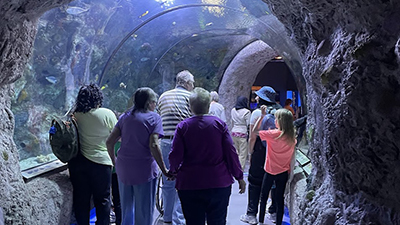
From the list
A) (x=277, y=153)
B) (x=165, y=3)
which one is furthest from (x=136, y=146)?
(x=165, y=3)

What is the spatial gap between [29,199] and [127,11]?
617cm

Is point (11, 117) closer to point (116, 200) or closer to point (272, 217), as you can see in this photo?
point (116, 200)

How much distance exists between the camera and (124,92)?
10609 mm

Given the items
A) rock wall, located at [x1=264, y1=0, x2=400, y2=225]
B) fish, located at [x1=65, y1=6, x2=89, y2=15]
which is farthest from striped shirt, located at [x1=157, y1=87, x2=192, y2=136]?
fish, located at [x1=65, y1=6, x2=89, y2=15]

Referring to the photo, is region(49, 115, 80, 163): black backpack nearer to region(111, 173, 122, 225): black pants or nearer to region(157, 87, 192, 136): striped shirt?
region(111, 173, 122, 225): black pants

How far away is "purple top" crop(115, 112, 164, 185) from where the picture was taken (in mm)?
3434

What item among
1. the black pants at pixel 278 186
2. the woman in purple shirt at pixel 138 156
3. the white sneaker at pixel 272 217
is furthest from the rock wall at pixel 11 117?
the white sneaker at pixel 272 217

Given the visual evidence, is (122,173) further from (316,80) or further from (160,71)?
(160,71)

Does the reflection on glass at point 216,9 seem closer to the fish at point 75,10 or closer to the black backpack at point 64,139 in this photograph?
the fish at point 75,10

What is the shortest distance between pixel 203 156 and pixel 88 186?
161 cm

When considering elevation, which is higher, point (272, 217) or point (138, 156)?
point (138, 156)

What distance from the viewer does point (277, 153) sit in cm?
403

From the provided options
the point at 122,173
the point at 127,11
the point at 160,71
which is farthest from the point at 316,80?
the point at 160,71

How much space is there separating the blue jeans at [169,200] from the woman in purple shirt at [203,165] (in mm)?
1294
